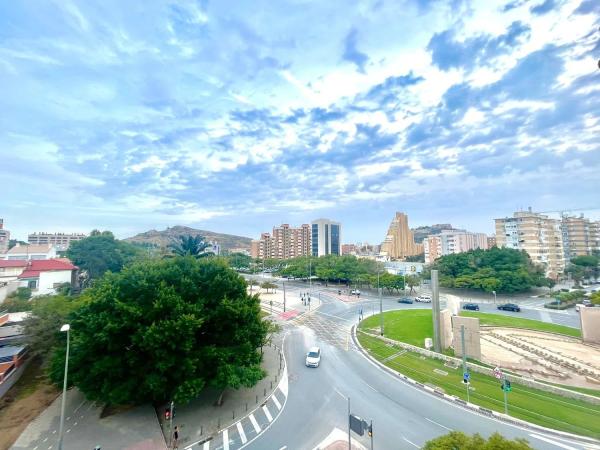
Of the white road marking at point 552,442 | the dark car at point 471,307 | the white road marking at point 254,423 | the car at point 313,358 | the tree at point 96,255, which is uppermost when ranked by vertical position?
the tree at point 96,255

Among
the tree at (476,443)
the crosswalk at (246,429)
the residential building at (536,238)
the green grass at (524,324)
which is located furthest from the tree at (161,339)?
the residential building at (536,238)

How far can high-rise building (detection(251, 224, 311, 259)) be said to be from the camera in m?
146

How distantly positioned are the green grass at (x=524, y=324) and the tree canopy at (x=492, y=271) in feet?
53.3

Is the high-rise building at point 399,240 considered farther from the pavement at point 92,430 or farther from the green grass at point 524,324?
the pavement at point 92,430

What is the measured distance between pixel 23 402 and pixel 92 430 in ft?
30.9

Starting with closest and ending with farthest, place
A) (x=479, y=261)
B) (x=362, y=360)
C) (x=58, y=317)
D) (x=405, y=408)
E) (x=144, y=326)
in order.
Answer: (x=144, y=326) < (x=405, y=408) < (x=58, y=317) < (x=362, y=360) < (x=479, y=261)

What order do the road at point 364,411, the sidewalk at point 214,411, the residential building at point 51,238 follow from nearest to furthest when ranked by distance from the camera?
the road at point 364,411
the sidewalk at point 214,411
the residential building at point 51,238

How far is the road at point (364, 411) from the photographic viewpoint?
1686 centimetres

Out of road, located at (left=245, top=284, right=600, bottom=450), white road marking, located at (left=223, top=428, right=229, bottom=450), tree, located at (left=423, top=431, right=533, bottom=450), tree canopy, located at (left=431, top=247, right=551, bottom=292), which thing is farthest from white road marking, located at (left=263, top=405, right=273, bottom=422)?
tree canopy, located at (left=431, top=247, right=551, bottom=292)

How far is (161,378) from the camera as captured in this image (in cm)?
1817

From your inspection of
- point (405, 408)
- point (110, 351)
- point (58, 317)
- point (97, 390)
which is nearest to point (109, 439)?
point (97, 390)

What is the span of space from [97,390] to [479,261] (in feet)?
235

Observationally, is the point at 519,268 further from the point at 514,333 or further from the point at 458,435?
the point at 458,435

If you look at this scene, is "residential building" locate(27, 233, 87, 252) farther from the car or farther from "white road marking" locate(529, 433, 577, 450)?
"white road marking" locate(529, 433, 577, 450)
